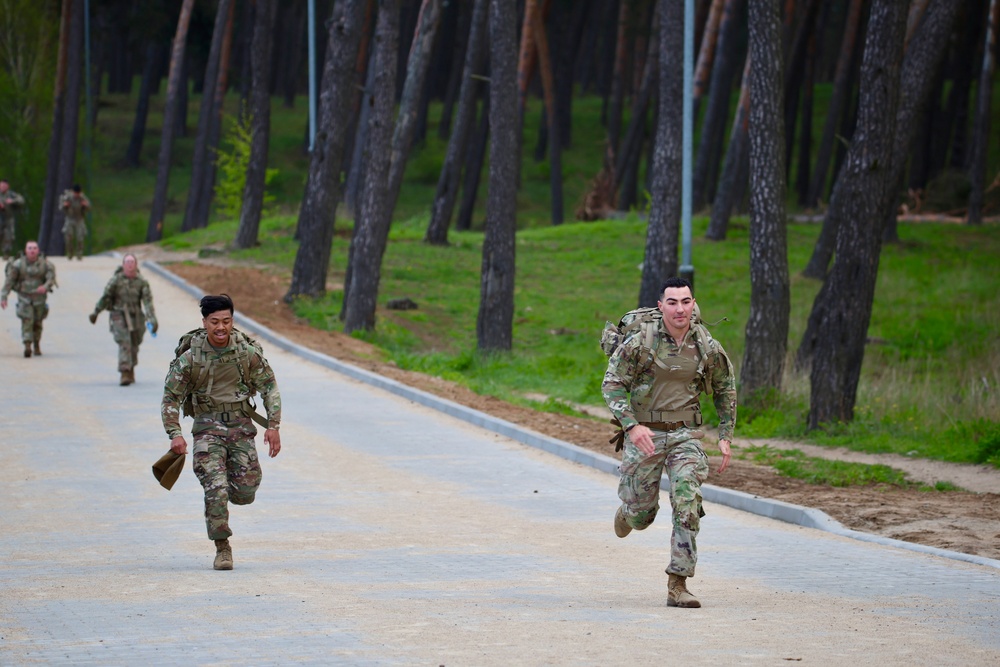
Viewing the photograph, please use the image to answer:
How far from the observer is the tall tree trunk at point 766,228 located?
1847cm

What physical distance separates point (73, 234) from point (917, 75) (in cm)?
2316

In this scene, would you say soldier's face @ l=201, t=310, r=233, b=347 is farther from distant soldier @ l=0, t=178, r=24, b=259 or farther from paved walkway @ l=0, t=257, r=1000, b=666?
distant soldier @ l=0, t=178, r=24, b=259

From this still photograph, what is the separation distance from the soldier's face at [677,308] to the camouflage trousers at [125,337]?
39.2 feet

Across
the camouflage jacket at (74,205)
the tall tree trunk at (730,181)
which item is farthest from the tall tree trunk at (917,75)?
the camouflage jacket at (74,205)

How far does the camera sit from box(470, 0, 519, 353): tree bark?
2227cm

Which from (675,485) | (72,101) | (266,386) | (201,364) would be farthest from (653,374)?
(72,101)

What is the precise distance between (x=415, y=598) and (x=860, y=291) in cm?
994

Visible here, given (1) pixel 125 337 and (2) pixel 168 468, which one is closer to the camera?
(2) pixel 168 468

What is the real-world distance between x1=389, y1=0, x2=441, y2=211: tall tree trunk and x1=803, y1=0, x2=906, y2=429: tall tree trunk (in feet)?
36.1

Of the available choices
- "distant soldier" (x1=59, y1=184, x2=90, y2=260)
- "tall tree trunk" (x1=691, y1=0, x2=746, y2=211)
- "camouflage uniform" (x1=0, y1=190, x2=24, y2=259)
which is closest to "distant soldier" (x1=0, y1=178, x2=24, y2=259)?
"camouflage uniform" (x1=0, y1=190, x2=24, y2=259)

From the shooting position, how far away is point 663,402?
829 cm

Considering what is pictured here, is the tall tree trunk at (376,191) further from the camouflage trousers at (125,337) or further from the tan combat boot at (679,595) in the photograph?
the tan combat boot at (679,595)

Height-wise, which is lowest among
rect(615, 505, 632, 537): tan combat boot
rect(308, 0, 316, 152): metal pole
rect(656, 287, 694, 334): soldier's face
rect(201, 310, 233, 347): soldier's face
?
rect(615, 505, 632, 537): tan combat boot

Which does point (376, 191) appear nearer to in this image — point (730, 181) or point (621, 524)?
point (730, 181)
